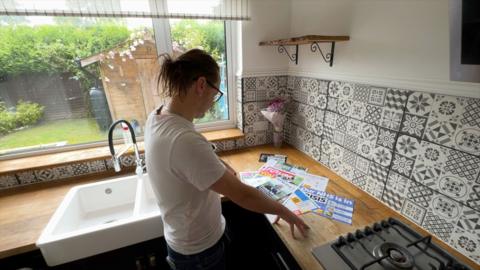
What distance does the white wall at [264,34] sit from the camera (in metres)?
1.50

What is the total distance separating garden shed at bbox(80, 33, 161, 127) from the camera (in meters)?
1.43

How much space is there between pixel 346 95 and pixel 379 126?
237 millimetres

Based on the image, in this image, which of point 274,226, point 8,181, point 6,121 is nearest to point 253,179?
point 274,226

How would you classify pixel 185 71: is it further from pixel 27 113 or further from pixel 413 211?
pixel 27 113

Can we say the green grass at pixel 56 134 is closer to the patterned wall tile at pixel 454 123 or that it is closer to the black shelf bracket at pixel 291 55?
the black shelf bracket at pixel 291 55

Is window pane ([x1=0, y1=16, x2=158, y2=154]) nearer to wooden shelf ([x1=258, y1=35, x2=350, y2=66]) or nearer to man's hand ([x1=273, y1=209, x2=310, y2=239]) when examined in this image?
wooden shelf ([x1=258, y1=35, x2=350, y2=66])

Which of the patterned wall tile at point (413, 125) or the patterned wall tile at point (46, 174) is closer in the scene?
the patterned wall tile at point (413, 125)

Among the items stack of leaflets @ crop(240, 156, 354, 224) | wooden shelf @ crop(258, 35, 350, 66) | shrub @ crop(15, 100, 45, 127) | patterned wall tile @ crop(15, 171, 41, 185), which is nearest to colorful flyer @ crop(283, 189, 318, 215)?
stack of leaflets @ crop(240, 156, 354, 224)

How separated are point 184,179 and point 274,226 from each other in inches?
17.7

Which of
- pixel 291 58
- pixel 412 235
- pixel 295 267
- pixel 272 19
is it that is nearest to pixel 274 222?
pixel 295 267

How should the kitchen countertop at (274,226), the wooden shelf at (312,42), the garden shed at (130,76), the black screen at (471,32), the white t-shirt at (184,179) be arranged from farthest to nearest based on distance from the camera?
1. the garden shed at (130,76)
2. the wooden shelf at (312,42)
3. the kitchen countertop at (274,226)
4. the white t-shirt at (184,179)
5. the black screen at (471,32)

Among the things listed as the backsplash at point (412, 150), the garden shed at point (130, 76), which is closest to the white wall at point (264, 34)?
the backsplash at point (412, 150)

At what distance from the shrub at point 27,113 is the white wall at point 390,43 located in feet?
5.56

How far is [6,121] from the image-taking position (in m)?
1.35
